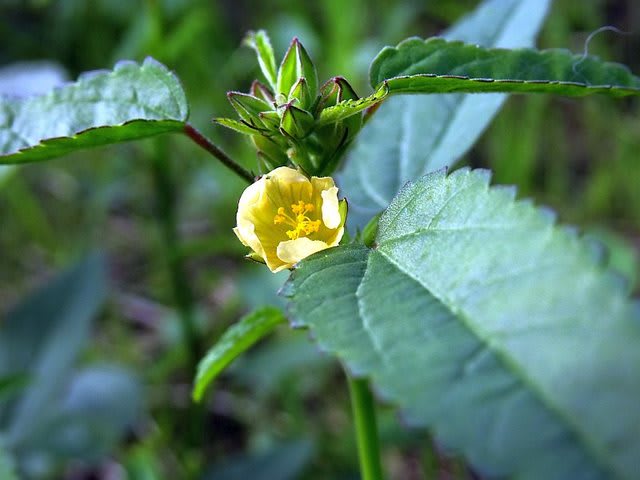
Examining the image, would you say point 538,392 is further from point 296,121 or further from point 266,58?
point 266,58

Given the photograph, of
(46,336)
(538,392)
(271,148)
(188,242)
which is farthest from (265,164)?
(188,242)

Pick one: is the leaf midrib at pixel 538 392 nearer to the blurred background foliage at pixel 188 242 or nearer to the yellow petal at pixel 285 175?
the yellow petal at pixel 285 175

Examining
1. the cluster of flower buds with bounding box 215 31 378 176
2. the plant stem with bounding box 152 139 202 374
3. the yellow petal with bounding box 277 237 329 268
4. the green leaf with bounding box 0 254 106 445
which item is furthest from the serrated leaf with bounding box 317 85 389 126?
the green leaf with bounding box 0 254 106 445

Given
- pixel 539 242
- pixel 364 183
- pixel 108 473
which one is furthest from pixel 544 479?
pixel 108 473

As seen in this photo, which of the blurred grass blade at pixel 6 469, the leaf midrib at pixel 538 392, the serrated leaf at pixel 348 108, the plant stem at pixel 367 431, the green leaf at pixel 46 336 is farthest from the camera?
the green leaf at pixel 46 336

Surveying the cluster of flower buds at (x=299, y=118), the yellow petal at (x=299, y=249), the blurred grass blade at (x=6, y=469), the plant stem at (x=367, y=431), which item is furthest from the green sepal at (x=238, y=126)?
the blurred grass blade at (x=6, y=469)

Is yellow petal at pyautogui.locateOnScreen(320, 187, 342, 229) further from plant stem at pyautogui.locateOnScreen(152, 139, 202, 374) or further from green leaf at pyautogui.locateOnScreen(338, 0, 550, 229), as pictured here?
plant stem at pyautogui.locateOnScreen(152, 139, 202, 374)
